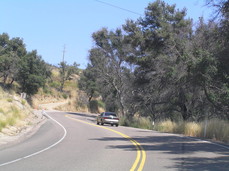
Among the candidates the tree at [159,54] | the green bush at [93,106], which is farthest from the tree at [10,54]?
the tree at [159,54]

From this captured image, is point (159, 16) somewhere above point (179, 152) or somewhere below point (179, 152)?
above

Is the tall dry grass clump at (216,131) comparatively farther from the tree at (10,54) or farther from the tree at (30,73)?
the tree at (30,73)

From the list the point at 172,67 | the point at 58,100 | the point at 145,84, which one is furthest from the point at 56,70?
the point at 172,67

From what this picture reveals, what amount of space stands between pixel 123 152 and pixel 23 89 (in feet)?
189

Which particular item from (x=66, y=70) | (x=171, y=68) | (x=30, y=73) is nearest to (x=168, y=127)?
(x=171, y=68)

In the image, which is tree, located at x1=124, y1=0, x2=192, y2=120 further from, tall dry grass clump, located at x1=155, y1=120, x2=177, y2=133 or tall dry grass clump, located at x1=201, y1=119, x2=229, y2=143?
Answer: tall dry grass clump, located at x1=201, y1=119, x2=229, y2=143

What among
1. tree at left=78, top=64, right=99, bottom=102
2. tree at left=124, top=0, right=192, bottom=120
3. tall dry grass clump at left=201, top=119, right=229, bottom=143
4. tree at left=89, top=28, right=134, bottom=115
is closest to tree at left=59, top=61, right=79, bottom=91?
tree at left=78, top=64, right=99, bottom=102

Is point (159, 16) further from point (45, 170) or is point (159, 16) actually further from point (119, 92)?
point (45, 170)

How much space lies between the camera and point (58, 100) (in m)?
83.4

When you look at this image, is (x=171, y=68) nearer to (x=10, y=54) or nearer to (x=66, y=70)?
(x=10, y=54)

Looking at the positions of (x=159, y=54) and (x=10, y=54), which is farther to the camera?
(x=10, y=54)

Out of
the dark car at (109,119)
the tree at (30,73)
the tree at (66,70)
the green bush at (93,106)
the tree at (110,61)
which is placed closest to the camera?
the dark car at (109,119)

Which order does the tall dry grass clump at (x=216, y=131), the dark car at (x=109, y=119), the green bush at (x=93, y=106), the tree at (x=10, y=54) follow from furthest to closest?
the green bush at (x=93, y=106) → the tree at (x=10, y=54) → the dark car at (x=109, y=119) → the tall dry grass clump at (x=216, y=131)

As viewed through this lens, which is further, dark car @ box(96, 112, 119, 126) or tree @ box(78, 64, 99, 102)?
tree @ box(78, 64, 99, 102)
